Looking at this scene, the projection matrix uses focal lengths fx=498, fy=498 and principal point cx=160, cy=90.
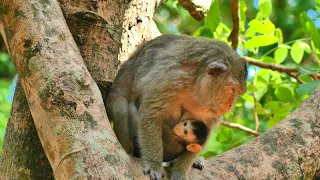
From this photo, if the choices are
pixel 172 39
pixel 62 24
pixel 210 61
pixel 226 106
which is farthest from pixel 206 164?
pixel 62 24

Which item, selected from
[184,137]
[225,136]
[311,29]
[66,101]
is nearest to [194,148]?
[184,137]

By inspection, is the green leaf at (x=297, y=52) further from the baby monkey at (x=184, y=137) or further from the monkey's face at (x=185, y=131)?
the monkey's face at (x=185, y=131)

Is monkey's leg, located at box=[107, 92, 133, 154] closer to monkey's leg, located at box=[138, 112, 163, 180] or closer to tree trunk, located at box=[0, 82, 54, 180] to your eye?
monkey's leg, located at box=[138, 112, 163, 180]

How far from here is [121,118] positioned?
4523 mm

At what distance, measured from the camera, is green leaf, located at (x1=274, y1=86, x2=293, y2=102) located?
564 centimetres

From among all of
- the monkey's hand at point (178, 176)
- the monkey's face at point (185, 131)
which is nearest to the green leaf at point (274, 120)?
the monkey's face at point (185, 131)

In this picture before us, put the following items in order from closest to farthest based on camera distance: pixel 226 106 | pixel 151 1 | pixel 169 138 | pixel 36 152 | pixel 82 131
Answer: pixel 82 131 → pixel 36 152 → pixel 226 106 → pixel 169 138 → pixel 151 1

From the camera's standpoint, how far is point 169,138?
15.2 ft

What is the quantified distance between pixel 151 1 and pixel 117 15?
91cm

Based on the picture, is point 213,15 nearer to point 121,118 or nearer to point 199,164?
point 121,118

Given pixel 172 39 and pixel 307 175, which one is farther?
pixel 172 39

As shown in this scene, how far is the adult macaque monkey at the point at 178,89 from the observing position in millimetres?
4250

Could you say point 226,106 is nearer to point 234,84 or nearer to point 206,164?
point 234,84

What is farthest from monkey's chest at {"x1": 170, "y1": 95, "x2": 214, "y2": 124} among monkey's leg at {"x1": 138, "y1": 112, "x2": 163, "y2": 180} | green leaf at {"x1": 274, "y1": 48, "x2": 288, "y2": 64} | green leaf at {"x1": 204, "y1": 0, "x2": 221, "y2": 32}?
green leaf at {"x1": 274, "y1": 48, "x2": 288, "y2": 64}
